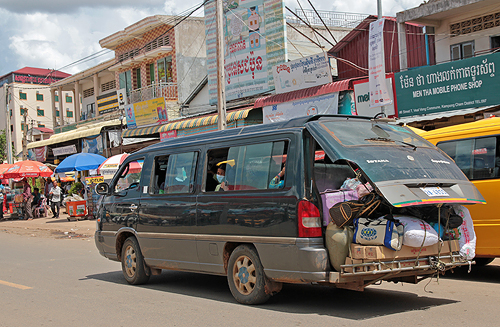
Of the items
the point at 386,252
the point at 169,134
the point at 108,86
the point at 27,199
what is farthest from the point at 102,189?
the point at 108,86

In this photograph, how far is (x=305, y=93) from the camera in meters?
18.5

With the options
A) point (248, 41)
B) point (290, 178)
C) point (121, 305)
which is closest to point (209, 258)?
point (121, 305)

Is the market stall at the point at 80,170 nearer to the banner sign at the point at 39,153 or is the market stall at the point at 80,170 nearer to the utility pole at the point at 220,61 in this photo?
the utility pole at the point at 220,61

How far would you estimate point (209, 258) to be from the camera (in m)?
6.73

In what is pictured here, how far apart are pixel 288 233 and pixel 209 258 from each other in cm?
147

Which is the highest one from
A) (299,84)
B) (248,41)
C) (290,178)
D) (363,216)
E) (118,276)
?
(248,41)

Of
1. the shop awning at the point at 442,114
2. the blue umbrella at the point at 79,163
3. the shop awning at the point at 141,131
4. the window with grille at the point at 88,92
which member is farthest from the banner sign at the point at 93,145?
the shop awning at the point at 442,114

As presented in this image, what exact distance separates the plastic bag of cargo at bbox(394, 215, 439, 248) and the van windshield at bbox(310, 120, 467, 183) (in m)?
0.44

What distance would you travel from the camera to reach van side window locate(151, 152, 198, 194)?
715 centimetres

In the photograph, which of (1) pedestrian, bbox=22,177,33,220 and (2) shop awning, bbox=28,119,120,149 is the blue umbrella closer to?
(1) pedestrian, bbox=22,177,33,220

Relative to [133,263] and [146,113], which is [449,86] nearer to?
[133,263]

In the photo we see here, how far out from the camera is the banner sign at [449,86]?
44.3 ft

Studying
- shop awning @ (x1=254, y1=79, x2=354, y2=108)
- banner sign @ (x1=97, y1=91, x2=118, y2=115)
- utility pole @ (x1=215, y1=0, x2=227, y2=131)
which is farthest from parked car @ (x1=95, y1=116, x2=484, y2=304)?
banner sign @ (x1=97, y1=91, x2=118, y2=115)

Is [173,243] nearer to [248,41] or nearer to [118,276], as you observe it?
[118,276]
